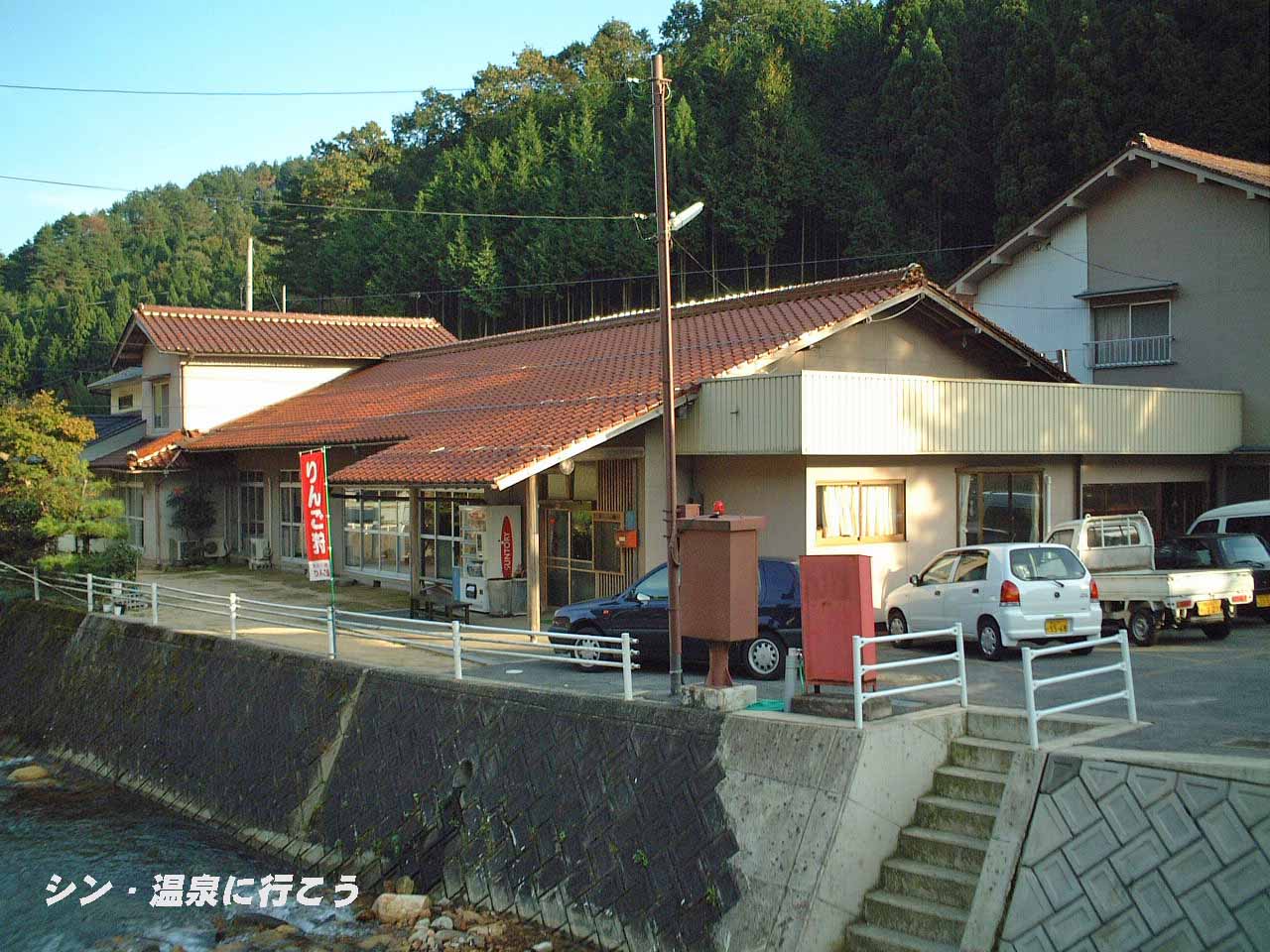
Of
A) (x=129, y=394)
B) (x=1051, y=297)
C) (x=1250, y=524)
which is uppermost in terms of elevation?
(x=1051, y=297)

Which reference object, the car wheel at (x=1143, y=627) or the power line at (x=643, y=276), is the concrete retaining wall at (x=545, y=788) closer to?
the car wheel at (x=1143, y=627)

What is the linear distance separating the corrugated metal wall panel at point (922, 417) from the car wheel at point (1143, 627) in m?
3.33

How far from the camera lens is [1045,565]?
14133 millimetres

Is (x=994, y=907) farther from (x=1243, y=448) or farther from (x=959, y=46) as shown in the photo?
(x=959, y=46)

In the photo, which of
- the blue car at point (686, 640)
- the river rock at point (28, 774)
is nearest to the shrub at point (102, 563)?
the river rock at point (28, 774)

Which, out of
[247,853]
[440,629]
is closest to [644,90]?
[440,629]

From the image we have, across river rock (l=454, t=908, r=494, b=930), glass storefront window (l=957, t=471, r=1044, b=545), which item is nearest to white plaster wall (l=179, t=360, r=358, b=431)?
glass storefront window (l=957, t=471, r=1044, b=545)

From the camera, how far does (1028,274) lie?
86.4ft

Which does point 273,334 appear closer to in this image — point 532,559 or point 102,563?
point 102,563

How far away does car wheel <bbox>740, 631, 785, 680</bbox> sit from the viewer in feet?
43.8

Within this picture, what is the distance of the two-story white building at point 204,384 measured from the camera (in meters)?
27.8

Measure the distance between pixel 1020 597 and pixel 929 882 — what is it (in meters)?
6.61

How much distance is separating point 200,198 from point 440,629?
13507 cm

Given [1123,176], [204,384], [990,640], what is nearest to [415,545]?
[990,640]
